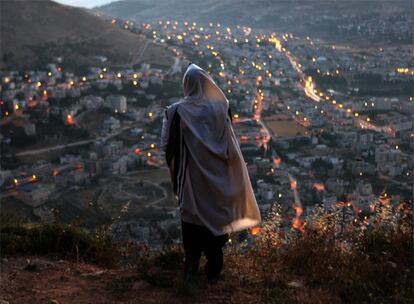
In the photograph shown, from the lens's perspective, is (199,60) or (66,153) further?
(199,60)

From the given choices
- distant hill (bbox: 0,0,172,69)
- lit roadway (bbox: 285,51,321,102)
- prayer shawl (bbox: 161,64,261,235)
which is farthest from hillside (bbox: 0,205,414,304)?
distant hill (bbox: 0,0,172,69)

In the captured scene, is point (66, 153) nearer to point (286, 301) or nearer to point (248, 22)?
point (286, 301)

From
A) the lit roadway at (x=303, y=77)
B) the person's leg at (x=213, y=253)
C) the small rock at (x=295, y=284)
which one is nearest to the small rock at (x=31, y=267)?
the person's leg at (x=213, y=253)

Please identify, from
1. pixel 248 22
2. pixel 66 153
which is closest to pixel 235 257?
pixel 66 153

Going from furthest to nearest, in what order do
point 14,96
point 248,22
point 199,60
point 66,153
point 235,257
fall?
point 248,22 → point 199,60 → point 14,96 → point 66,153 → point 235,257

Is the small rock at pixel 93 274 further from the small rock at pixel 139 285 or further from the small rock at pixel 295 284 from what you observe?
the small rock at pixel 295 284

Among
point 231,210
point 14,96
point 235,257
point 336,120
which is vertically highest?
point 231,210

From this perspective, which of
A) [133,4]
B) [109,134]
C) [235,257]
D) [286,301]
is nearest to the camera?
[286,301]

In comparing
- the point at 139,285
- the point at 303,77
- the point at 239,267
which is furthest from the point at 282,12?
the point at 139,285

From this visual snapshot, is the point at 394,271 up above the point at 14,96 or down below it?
above
